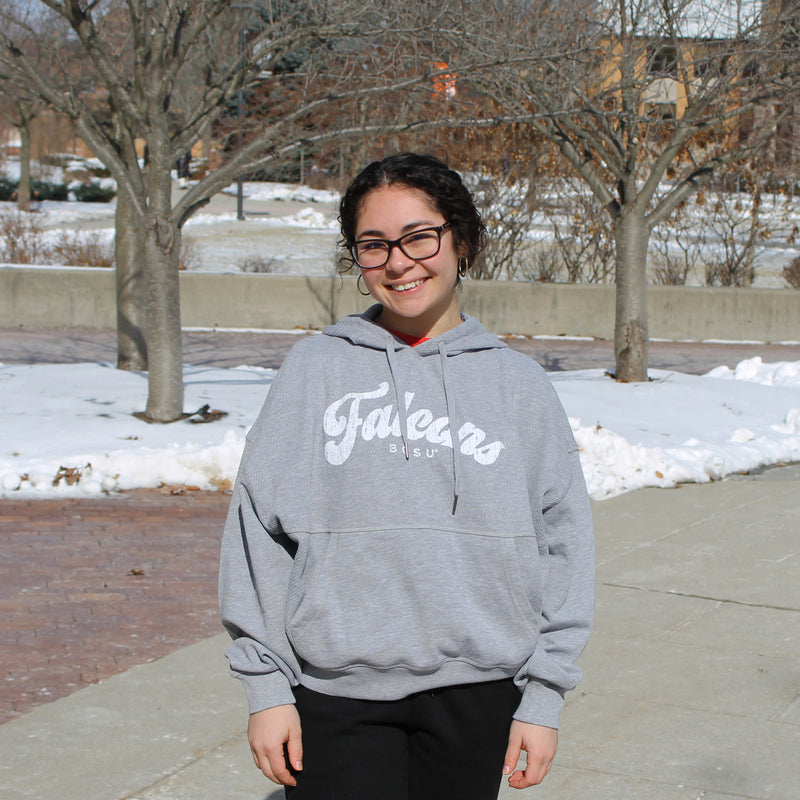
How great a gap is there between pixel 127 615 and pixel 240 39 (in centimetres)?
769

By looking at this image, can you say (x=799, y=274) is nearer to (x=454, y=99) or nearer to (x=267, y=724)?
(x=454, y=99)

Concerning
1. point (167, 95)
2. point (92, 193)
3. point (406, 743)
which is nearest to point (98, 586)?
point (406, 743)

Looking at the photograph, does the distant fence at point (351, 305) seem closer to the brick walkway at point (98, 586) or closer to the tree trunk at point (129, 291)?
the tree trunk at point (129, 291)

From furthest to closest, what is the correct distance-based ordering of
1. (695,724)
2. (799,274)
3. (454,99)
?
(799,274) → (454,99) → (695,724)

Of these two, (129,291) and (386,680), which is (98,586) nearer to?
(386,680)

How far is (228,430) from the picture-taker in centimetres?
866

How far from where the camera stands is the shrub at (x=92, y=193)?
142 ft

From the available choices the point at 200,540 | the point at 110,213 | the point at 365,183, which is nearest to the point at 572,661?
the point at 365,183

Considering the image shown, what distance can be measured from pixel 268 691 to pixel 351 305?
1596cm

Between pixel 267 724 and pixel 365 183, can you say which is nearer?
pixel 267 724

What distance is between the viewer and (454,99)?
410 inches

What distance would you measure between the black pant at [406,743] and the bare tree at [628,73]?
6919mm

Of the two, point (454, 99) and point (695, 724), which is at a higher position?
point (454, 99)

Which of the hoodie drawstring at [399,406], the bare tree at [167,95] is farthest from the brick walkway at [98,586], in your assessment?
the hoodie drawstring at [399,406]
